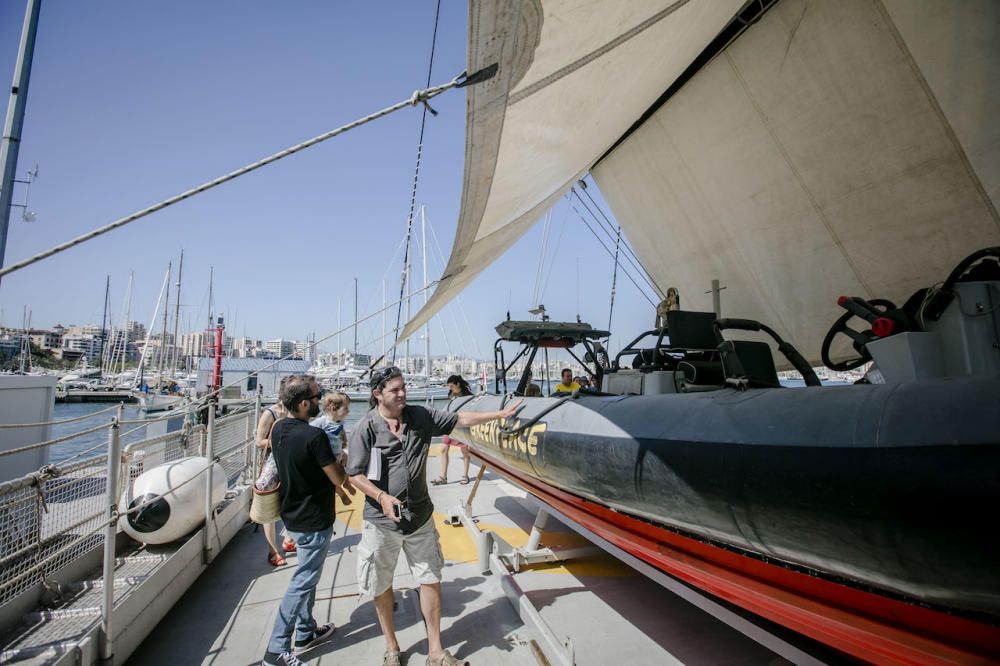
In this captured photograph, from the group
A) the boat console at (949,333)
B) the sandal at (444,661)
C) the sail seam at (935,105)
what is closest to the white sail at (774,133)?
the sail seam at (935,105)

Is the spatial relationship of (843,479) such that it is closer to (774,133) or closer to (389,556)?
(389,556)

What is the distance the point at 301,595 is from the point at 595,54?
12.0ft

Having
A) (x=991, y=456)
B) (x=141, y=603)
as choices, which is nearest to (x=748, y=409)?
(x=991, y=456)

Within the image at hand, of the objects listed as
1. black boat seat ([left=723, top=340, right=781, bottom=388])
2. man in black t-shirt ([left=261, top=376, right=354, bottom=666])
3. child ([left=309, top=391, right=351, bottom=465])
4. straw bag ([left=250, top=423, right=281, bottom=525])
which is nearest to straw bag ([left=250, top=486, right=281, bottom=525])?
straw bag ([left=250, top=423, right=281, bottom=525])

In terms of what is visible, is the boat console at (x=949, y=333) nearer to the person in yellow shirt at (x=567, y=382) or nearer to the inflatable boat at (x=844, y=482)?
the inflatable boat at (x=844, y=482)

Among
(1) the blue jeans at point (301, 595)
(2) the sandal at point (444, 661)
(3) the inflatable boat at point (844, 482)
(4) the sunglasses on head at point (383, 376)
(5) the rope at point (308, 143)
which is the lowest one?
(2) the sandal at point (444, 661)

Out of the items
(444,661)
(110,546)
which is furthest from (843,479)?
(110,546)

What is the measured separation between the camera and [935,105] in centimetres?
359

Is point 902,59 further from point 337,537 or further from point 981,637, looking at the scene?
point 337,537

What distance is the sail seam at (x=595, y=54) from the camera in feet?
8.37

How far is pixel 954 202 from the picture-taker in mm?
3793

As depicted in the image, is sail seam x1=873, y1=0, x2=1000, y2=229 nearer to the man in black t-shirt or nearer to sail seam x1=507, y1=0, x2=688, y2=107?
sail seam x1=507, y1=0, x2=688, y2=107

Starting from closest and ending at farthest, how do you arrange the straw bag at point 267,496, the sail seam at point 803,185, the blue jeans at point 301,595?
the blue jeans at point 301,595 → the straw bag at point 267,496 → the sail seam at point 803,185

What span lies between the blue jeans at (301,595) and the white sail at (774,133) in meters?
2.51
